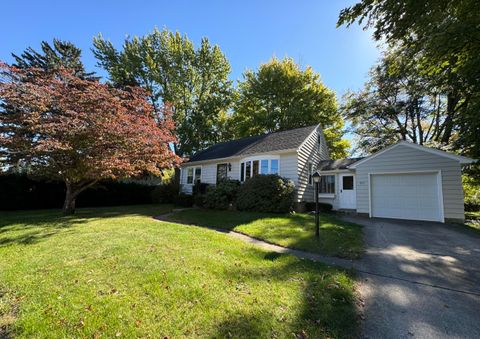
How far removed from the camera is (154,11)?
11078 millimetres

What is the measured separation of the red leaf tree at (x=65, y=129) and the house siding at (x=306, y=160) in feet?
26.4

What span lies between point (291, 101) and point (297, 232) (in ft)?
66.0

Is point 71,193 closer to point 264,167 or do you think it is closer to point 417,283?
point 264,167

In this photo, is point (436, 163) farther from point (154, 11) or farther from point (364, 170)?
point (154, 11)

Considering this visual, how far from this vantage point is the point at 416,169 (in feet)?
35.5

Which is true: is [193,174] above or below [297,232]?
above

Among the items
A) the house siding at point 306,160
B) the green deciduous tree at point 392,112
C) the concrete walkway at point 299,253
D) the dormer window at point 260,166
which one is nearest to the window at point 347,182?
the house siding at point 306,160

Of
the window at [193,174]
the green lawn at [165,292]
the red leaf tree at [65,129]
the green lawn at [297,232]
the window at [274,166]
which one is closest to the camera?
the green lawn at [165,292]

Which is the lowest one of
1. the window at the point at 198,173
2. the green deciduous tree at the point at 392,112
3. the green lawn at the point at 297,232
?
the green lawn at the point at 297,232

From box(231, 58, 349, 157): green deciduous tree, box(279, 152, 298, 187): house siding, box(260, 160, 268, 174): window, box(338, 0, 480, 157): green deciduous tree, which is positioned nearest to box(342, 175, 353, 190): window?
box(279, 152, 298, 187): house siding

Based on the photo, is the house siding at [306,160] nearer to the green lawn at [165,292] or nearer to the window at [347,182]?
the window at [347,182]

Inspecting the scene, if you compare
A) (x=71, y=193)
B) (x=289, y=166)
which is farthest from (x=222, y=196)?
(x=71, y=193)

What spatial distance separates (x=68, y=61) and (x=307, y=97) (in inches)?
1002

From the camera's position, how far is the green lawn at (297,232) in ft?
20.3
